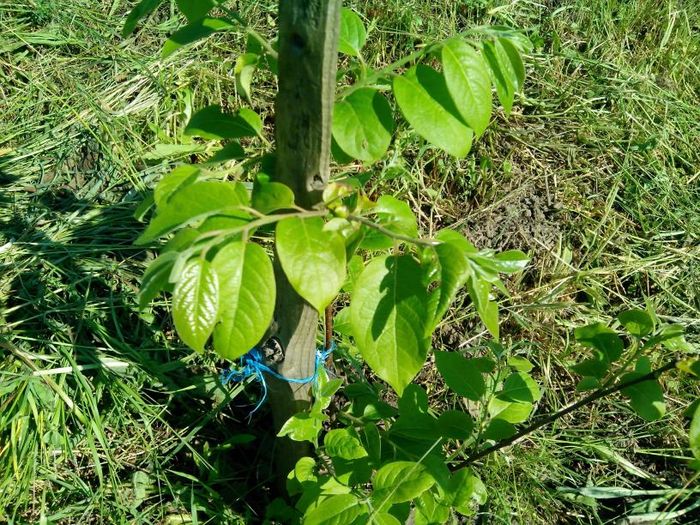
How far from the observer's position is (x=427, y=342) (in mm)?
1025

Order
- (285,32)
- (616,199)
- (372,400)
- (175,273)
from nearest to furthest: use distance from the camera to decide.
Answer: (175,273)
(285,32)
(372,400)
(616,199)

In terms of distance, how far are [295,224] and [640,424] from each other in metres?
1.83

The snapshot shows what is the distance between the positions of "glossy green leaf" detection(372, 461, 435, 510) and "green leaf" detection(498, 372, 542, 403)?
334mm

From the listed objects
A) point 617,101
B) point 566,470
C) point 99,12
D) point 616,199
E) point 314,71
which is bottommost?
point 566,470

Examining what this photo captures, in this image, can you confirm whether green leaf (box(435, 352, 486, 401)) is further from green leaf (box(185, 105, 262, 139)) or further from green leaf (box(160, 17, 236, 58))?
green leaf (box(160, 17, 236, 58))

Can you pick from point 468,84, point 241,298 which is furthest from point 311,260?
point 468,84

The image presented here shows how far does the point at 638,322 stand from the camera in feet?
4.43

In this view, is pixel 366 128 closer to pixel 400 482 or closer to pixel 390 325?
pixel 390 325

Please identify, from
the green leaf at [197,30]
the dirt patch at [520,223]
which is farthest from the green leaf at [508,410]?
the dirt patch at [520,223]

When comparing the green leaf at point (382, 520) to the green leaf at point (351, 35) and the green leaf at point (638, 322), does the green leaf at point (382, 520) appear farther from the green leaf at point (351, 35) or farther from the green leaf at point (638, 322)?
the green leaf at point (351, 35)

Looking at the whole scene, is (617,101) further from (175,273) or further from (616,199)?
(175,273)

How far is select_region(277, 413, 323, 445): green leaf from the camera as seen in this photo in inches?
58.6

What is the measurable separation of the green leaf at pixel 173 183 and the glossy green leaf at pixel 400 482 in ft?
2.08

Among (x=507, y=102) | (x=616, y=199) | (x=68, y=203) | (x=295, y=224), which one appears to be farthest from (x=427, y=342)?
(x=616, y=199)
